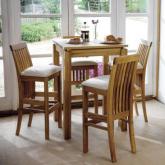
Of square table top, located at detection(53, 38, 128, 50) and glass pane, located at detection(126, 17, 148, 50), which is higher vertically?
glass pane, located at detection(126, 17, 148, 50)

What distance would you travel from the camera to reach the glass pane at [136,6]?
4.71 meters

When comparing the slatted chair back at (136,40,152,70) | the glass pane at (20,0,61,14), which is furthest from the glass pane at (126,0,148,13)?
the glass pane at (20,0,61,14)

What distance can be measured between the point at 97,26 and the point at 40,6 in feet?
2.52

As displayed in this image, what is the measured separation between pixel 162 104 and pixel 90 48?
1.72 metres

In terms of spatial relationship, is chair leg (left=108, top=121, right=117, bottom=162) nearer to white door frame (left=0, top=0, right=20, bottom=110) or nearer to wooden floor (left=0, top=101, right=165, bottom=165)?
wooden floor (left=0, top=101, right=165, bottom=165)

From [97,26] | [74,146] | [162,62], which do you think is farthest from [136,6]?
[74,146]

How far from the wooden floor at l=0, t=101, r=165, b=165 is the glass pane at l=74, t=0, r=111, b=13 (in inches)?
53.8

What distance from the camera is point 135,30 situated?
4820mm

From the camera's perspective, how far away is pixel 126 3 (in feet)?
15.4

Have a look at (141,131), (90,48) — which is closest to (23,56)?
→ (90,48)

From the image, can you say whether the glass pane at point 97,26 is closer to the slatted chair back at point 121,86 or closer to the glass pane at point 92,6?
the glass pane at point 92,6

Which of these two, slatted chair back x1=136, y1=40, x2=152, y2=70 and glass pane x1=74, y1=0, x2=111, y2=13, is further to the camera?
glass pane x1=74, y1=0, x2=111, y2=13

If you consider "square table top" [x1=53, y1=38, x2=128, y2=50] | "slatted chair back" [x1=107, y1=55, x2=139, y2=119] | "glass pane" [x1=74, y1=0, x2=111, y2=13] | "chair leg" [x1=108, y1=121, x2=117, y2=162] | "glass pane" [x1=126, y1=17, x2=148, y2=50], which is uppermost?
"glass pane" [x1=74, y1=0, x2=111, y2=13]

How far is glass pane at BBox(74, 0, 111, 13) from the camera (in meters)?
4.50
